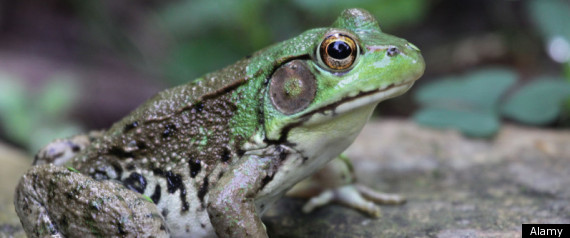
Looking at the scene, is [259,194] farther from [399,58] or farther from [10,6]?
[10,6]

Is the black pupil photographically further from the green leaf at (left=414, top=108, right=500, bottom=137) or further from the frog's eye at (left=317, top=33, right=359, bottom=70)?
the green leaf at (left=414, top=108, right=500, bottom=137)

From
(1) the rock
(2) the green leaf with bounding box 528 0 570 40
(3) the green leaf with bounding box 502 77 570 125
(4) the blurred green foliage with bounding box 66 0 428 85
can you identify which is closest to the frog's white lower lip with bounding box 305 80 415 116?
(1) the rock

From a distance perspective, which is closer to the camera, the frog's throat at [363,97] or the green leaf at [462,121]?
the frog's throat at [363,97]

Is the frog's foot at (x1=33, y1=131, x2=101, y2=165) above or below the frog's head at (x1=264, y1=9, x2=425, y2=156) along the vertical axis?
below

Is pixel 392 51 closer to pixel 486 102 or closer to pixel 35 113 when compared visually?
pixel 486 102

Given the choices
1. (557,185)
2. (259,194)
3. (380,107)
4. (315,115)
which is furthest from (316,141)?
(380,107)

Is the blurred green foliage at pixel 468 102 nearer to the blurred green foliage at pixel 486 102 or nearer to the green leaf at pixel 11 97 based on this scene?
the blurred green foliage at pixel 486 102

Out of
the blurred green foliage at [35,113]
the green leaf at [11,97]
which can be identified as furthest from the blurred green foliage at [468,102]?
the green leaf at [11,97]
